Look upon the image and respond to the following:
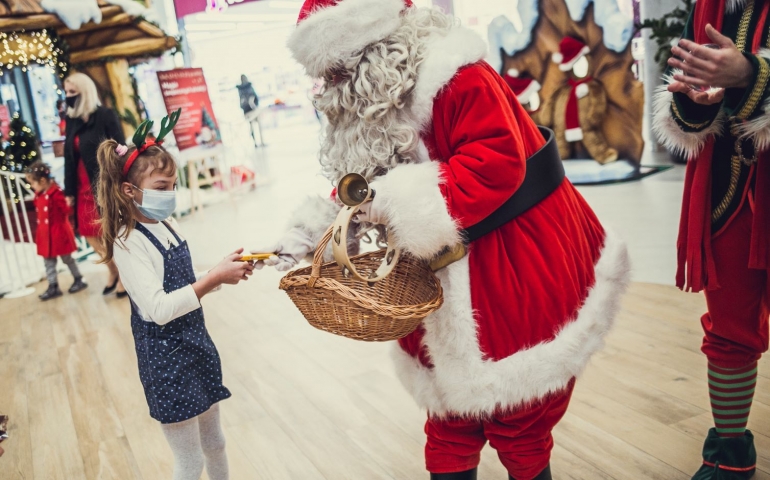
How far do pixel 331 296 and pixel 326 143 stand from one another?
460mm

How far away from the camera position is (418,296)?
1.42m

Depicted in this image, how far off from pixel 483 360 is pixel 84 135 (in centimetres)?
377

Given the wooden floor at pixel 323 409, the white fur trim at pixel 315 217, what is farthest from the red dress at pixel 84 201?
the white fur trim at pixel 315 217

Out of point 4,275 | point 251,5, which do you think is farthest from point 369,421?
point 251,5

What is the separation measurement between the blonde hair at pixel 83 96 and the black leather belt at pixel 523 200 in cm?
363

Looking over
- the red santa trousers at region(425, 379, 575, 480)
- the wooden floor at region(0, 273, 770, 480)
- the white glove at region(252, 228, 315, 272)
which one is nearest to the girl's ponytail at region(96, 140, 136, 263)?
the white glove at region(252, 228, 315, 272)

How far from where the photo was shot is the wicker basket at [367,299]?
1.23 m

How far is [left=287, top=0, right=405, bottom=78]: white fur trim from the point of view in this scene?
4.50 feet

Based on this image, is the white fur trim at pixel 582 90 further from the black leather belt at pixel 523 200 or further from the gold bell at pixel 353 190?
the gold bell at pixel 353 190

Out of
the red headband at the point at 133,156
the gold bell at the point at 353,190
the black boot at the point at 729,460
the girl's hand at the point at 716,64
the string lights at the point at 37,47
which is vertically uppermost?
the string lights at the point at 37,47

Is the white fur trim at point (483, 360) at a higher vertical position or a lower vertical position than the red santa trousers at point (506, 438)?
higher

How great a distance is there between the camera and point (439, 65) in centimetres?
135

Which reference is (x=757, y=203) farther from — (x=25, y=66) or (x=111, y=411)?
(x=25, y=66)

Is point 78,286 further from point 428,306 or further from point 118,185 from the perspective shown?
point 428,306
